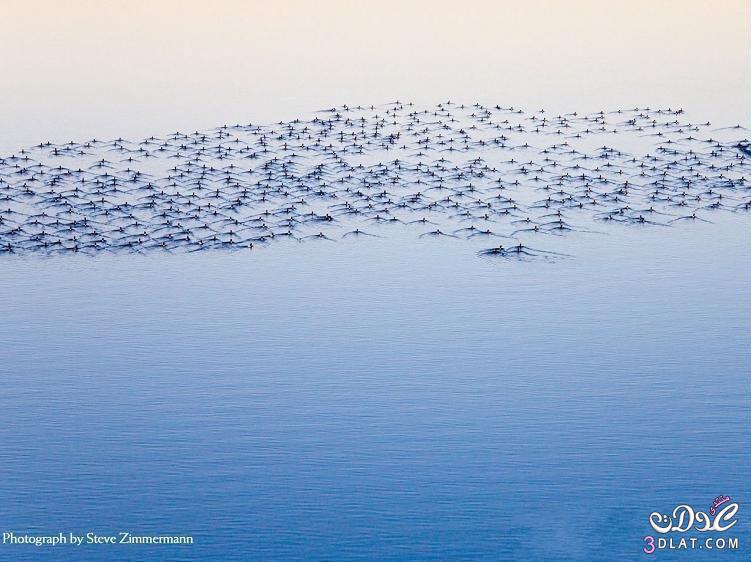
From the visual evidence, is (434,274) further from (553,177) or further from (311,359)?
(553,177)

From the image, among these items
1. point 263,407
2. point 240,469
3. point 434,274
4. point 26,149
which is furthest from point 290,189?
point 240,469

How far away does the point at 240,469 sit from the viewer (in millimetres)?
9398

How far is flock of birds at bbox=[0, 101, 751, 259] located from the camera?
47.1 feet

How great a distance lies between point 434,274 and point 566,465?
13.6ft

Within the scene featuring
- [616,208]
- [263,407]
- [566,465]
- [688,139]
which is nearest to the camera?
[566,465]

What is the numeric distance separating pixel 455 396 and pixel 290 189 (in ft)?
19.6

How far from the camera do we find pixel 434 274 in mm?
13047

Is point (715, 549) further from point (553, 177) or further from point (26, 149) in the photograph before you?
point (26, 149)

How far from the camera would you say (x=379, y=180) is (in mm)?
15836

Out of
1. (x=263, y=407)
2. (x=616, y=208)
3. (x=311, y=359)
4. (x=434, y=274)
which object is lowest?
(x=263, y=407)

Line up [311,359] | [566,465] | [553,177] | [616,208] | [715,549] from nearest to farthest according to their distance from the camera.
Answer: [715,549], [566,465], [311,359], [616,208], [553,177]

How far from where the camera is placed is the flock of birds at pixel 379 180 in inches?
565

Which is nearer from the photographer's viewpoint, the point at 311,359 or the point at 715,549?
the point at 715,549

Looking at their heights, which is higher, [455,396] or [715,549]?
[455,396]
